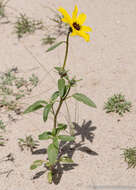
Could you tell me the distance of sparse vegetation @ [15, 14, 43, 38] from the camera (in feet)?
13.5

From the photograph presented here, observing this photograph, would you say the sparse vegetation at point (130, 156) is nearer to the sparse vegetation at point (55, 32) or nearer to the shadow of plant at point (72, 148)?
the shadow of plant at point (72, 148)

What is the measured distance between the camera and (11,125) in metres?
3.01

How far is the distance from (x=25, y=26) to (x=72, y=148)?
209 centimetres

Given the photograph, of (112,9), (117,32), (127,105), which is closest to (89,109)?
(127,105)

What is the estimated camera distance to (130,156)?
2.62 m

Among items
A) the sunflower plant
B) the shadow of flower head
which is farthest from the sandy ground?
the sunflower plant

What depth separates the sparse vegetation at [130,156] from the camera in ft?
8.54

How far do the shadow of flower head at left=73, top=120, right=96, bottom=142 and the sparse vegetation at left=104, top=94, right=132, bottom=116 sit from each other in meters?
0.27

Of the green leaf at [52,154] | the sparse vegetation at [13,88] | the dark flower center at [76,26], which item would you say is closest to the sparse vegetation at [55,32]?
the sparse vegetation at [13,88]

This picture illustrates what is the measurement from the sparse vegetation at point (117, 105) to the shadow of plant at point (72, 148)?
0.27 meters

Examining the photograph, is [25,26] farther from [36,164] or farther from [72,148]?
[36,164]

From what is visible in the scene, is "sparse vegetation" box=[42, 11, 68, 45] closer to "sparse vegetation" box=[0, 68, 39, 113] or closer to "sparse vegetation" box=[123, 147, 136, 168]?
"sparse vegetation" box=[0, 68, 39, 113]

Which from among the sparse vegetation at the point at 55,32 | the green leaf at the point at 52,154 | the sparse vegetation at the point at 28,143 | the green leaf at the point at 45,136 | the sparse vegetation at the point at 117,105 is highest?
the sparse vegetation at the point at 55,32

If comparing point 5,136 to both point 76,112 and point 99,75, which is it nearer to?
point 76,112
